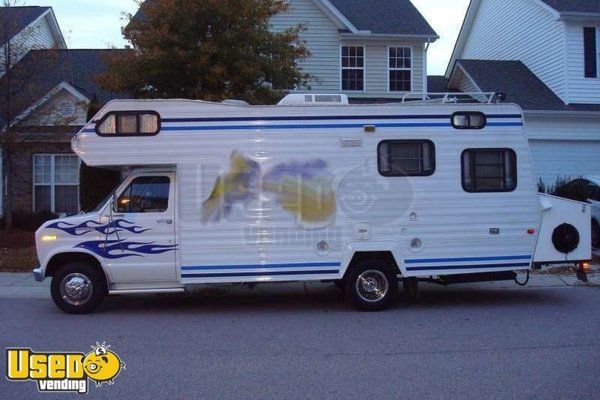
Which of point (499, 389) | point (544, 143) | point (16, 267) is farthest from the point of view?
point (544, 143)

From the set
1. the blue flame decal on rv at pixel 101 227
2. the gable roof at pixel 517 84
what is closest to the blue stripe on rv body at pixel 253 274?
the blue flame decal on rv at pixel 101 227

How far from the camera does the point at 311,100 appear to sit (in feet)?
30.4

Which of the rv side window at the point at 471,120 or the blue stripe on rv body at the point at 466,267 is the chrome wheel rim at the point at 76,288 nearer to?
the blue stripe on rv body at the point at 466,267

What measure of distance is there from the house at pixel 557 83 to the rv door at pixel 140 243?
14107 millimetres

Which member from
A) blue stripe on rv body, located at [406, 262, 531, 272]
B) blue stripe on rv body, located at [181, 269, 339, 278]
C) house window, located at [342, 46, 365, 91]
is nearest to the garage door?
house window, located at [342, 46, 365, 91]

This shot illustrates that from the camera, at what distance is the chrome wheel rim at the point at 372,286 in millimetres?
9062

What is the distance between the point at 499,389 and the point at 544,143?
15.8m

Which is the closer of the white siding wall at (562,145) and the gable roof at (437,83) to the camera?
the white siding wall at (562,145)

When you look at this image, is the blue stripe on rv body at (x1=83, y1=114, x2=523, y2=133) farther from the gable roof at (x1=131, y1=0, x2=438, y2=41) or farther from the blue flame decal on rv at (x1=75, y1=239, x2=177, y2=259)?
the gable roof at (x1=131, y1=0, x2=438, y2=41)

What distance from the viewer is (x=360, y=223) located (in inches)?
354

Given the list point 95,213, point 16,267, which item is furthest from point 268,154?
point 16,267

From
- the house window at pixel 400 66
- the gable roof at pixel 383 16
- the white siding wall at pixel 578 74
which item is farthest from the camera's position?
the house window at pixel 400 66

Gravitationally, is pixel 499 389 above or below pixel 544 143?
below

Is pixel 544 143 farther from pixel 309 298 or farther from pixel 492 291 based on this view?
pixel 309 298
